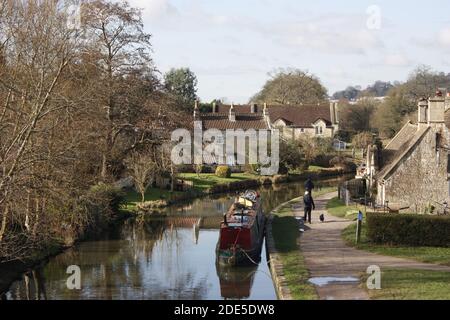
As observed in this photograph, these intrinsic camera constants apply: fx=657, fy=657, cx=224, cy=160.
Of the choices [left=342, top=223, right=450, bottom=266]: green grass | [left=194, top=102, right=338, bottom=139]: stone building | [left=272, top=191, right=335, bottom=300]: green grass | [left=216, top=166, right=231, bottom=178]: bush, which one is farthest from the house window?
[left=342, top=223, right=450, bottom=266]: green grass

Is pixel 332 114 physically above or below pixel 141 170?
above

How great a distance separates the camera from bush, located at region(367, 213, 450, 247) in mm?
24016

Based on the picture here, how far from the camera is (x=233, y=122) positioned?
230 ft

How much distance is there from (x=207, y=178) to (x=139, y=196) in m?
11.3

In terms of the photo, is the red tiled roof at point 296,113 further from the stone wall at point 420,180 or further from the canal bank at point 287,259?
the stone wall at point 420,180

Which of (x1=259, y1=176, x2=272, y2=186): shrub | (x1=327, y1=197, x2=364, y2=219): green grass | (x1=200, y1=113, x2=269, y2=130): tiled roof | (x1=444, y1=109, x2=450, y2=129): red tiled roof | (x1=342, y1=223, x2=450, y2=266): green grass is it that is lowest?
(x1=342, y1=223, x2=450, y2=266): green grass

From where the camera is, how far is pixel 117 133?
40.6m

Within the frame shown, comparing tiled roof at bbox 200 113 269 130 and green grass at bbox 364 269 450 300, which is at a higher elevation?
tiled roof at bbox 200 113 269 130

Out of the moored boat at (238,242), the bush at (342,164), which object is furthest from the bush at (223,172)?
the moored boat at (238,242)

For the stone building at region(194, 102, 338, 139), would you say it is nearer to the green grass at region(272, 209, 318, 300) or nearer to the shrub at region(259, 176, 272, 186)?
the shrub at region(259, 176, 272, 186)

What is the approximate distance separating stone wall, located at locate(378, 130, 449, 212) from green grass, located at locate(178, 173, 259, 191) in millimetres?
19839

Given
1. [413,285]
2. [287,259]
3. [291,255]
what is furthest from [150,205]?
[413,285]

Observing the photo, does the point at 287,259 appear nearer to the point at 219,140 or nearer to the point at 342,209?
the point at 342,209

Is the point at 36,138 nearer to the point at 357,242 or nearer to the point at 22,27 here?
→ the point at 22,27
